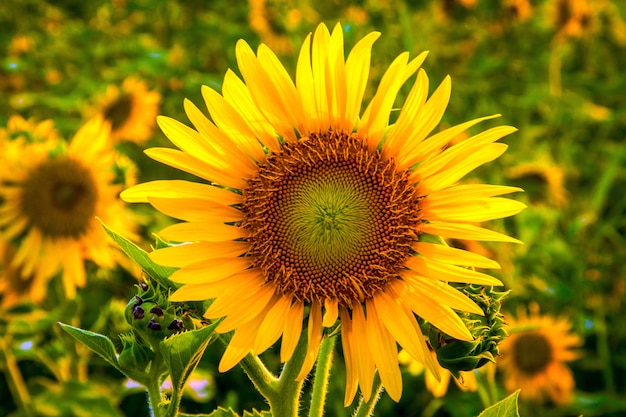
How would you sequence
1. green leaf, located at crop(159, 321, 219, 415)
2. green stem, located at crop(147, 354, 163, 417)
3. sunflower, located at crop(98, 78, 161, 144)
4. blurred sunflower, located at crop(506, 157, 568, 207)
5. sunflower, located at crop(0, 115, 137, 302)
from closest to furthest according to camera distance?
green leaf, located at crop(159, 321, 219, 415)
green stem, located at crop(147, 354, 163, 417)
sunflower, located at crop(0, 115, 137, 302)
blurred sunflower, located at crop(506, 157, 568, 207)
sunflower, located at crop(98, 78, 161, 144)

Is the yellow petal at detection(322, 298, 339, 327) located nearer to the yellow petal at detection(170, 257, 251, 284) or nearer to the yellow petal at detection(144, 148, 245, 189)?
the yellow petal at detection(170, 257, 251, 284)

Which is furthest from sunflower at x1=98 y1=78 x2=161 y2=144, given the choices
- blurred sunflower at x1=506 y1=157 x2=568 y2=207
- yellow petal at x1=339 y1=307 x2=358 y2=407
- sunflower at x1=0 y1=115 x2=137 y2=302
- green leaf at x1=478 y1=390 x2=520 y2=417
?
green leaf at x1=478 y1=390 x2=520 y2=417

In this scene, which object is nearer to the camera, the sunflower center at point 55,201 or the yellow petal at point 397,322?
the yellow petal at point 397,322

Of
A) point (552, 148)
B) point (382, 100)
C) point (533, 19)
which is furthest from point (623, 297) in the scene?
point (382, 100)

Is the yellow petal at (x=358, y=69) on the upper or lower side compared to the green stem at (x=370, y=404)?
upper

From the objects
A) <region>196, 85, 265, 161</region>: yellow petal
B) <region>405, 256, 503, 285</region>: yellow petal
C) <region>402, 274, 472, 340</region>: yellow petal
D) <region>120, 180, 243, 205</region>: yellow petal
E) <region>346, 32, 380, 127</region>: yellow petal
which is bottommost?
<region>402, 274, 472, 340</region>: yellow petal

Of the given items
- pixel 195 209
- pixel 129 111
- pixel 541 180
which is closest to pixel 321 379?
pixel 195 209

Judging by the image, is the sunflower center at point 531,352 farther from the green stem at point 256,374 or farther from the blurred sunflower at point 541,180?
the green stem at point 256,374

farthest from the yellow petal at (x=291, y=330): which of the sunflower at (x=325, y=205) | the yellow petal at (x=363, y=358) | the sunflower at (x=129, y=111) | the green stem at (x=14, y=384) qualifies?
the sunflower at (x=129, y=111)

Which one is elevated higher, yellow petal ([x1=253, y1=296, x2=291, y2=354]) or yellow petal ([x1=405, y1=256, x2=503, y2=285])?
yellow petal ([x1=405, y1=256, x2=503, y2=285])
